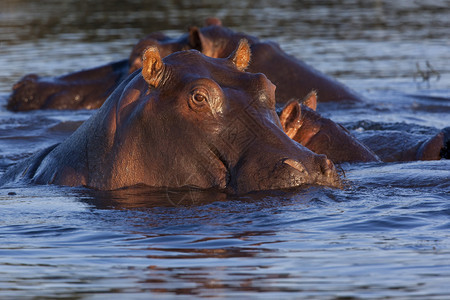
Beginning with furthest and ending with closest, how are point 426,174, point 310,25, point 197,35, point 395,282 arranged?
1. point 310,25
2. point 197,35
3. point 426,174
4. point 395,282

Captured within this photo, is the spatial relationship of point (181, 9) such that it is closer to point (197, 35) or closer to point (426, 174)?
point (197, 35)

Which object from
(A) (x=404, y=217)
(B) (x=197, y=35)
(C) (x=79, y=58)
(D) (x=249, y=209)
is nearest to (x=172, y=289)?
(D) (x=249, y=209)

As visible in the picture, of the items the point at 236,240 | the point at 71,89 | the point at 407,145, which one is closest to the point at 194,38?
the point at 71,89

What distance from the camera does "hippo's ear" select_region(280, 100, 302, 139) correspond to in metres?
6.88

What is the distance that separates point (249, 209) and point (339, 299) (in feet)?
5.55

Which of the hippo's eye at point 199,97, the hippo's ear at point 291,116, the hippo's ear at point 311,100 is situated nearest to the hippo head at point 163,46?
the hippo's ear at point 311,100

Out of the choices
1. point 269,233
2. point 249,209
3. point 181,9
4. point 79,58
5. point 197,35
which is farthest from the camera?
point 181,9

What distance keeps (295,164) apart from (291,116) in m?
1.60

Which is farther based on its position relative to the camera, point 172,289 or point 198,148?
point 198,148

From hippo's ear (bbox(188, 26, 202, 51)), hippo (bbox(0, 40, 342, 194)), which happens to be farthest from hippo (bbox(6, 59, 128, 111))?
hippo (bbox(0, 40, 342, 194))

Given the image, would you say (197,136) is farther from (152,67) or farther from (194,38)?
(194,38)

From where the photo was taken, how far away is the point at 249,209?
553 centimetres

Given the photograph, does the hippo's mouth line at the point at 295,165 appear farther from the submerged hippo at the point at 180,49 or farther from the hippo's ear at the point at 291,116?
the submerged hippo at the point at 180,49

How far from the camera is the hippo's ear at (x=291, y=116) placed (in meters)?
6.88
